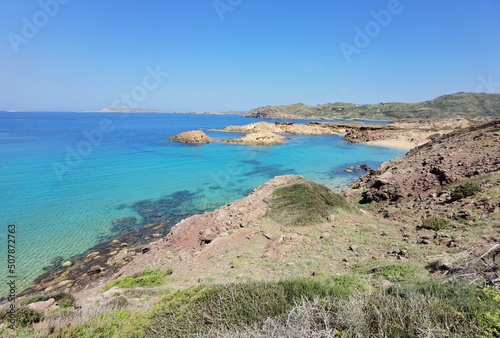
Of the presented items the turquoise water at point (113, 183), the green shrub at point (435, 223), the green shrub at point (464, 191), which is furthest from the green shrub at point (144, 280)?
the green shrub at point (464, 191)

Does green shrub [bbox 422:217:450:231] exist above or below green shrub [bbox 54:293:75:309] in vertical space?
above

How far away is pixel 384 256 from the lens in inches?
423

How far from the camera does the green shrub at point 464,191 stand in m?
14.3

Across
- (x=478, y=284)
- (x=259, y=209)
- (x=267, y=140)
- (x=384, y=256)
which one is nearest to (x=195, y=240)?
(x=259, y=209)

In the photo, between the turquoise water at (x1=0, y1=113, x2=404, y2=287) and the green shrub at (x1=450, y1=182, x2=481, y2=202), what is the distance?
14150 mm

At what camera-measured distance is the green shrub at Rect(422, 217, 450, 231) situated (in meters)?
12.3

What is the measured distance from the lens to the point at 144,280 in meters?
10.8

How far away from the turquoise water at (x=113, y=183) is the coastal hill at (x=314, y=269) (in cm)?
365

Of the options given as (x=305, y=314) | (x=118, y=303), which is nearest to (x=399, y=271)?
(x=305, y=314)

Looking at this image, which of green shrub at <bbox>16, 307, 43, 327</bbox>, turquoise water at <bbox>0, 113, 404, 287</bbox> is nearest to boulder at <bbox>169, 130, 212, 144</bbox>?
turquoise water at <bbox>0, 113, 404, 287</bbox>

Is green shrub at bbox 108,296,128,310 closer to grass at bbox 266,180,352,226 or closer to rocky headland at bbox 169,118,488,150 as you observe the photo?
grass at bbox 266,180,352,226

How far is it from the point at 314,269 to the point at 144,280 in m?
6.84

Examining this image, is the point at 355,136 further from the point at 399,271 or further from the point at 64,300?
the point at 64,300

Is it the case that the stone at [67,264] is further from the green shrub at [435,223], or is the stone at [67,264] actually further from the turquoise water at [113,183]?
the green shrub at [435,223]
